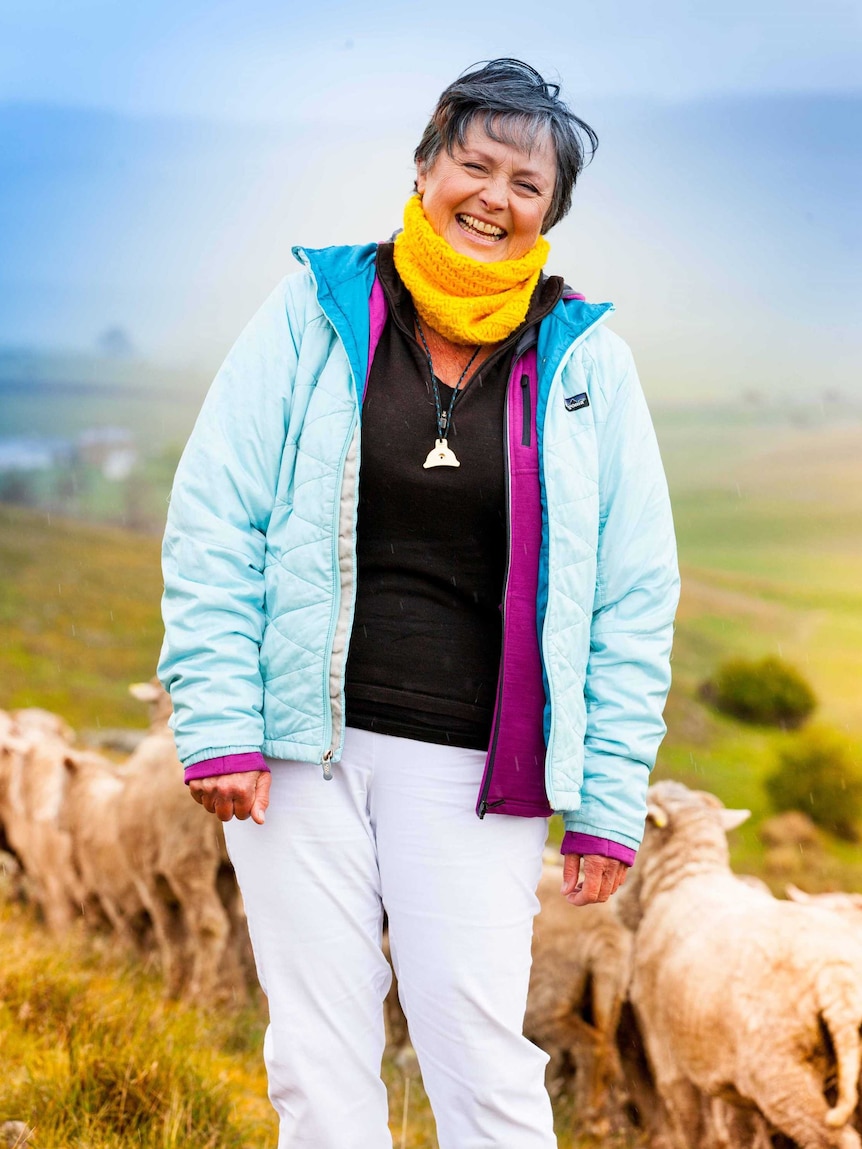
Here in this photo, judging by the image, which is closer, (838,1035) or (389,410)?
(389,410)

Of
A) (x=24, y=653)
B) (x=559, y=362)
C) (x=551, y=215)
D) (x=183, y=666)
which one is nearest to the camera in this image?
(x=183, y=666)

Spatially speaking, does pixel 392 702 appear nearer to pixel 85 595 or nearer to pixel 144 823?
pixel 144 823

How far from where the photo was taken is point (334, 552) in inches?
65.9

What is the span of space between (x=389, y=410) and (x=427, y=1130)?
Result: 2.51 meters

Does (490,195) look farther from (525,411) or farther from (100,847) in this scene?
(100,847)

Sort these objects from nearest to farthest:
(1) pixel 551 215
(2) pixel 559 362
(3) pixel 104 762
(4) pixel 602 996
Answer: (2) pixel 559 362
(1) pixel 551 215
(4) pixel 602 996
(3) pixel 104 762

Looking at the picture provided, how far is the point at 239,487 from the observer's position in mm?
1698

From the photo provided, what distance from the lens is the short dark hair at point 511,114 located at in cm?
181

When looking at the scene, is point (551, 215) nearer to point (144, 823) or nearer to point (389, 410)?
point (389, 410)

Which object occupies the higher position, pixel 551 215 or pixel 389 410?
pixel 551 215

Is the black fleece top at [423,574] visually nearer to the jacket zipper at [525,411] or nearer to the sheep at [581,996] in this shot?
the jacket zipper at [525,411]

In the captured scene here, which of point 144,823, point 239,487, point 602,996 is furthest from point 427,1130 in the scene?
point 239,487

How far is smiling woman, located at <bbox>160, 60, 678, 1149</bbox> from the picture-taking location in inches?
66.3

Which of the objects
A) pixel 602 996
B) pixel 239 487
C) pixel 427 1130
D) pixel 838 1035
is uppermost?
pixel 239 487
